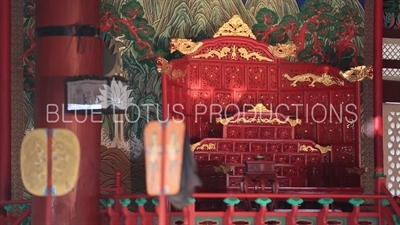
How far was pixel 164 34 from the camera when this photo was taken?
804cm

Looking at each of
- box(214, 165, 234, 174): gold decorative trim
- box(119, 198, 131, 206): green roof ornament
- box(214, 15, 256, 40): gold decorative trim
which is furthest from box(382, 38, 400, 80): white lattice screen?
box(119, 198, 131, 206): green roof ornament

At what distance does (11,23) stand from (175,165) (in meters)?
4.05

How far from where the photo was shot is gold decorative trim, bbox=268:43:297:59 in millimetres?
7980

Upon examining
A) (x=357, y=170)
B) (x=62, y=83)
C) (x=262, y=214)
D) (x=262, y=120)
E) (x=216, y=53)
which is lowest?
(x=262, y=214)

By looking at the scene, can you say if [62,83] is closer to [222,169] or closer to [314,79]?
[222,169]

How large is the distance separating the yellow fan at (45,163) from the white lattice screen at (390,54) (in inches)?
185

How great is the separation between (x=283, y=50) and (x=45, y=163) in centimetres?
402

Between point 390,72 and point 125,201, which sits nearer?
point 125,201

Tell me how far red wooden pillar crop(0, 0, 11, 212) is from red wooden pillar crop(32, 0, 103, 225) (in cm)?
183

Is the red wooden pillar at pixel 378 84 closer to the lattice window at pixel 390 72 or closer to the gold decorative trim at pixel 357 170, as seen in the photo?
the gold decorative trim at pixel 357 170

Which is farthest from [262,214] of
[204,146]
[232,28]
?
[232,28]

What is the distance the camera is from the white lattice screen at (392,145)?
8.20m

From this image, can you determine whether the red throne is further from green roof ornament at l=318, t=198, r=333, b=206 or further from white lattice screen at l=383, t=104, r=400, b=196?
green roof ornament at l=318, t=198, r=333, b=206

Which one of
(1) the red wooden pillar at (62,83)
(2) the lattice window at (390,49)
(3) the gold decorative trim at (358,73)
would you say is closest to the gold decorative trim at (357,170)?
(3) the gold decorative trim at (358,73)
